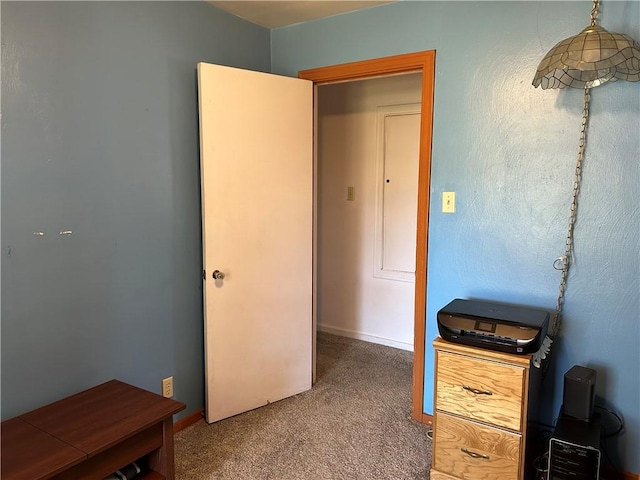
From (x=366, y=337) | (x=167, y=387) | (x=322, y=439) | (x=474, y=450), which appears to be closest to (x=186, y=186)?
(x=167, y=387)

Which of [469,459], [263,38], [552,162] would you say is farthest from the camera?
[263,38]

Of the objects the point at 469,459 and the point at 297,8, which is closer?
the point at 469,459

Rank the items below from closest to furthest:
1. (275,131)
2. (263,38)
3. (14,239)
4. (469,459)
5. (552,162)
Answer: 1. (14,239)
2. (469,459)
3. (552,162)
4. (275,131)
5. (263,38)

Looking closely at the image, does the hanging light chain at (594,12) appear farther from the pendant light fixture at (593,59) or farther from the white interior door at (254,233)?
the white interior door at (254,233)

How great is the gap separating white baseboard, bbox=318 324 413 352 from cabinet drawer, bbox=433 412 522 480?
5.45 feet

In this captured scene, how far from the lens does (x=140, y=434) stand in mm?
1767

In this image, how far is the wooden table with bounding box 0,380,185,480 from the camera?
4.95ft

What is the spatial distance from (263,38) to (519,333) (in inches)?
86.5

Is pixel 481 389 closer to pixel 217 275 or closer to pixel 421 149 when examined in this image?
pixel 421 149

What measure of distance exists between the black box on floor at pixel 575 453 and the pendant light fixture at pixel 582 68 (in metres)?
0.28

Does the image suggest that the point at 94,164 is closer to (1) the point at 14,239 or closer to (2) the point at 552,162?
(1) the point at 14,239

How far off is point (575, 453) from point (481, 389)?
1.26 feet

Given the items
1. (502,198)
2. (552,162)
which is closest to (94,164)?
(502,198)

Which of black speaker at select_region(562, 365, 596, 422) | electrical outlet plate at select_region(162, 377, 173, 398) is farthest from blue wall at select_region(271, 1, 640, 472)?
electrical outlet plate at select_region(162, 377, 173, 398)
